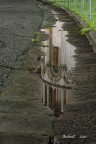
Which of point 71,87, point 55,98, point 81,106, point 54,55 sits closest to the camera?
point 81,106

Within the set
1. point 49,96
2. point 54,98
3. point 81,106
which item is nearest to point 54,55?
point 49,96

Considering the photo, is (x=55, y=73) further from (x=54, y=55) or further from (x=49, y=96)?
(x=49, y=96)

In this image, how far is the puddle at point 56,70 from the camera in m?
8.21

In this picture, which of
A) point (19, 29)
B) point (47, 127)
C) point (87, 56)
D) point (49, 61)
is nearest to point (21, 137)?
point (47, 127)

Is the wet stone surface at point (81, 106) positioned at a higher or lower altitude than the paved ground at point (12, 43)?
higher

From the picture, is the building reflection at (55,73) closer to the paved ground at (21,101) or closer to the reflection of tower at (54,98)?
the reflection of tower at (54,98)

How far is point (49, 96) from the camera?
8.43m

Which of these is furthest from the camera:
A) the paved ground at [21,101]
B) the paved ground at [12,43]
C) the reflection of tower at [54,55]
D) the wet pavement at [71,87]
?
the reflection of tower at [54,55]

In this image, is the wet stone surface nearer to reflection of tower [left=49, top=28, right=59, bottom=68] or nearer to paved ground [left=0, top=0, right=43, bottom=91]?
reflection of tower [left=49, top=28, right=59, bottom=68]

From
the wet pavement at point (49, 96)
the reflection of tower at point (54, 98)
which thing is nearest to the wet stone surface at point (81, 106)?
the wet pavement at point (49, 96)

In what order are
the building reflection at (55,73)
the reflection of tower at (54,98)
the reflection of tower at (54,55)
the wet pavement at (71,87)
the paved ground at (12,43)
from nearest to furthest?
the wet pavement at (71,87), the reflection of tower at (54,98), the building reflection at (55,73), the paved ground at (12,43), the reflection of tower at (54,55)

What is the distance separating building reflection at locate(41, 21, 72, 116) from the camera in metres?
8.14

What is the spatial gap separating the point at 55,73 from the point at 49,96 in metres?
2.36

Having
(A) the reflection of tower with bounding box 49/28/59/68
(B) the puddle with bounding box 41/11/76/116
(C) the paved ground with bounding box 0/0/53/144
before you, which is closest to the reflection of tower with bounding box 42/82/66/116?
(B) the puddle with bounding box 41/11/76/116
